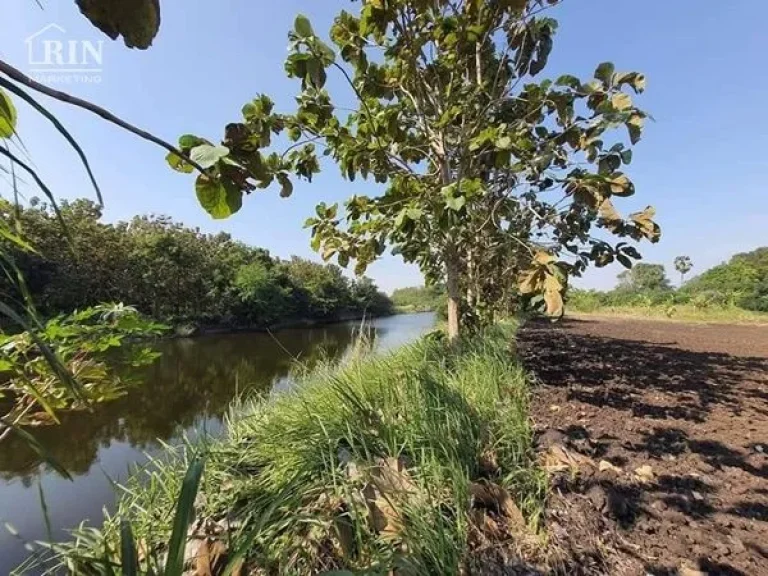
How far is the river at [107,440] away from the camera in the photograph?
3.89 m

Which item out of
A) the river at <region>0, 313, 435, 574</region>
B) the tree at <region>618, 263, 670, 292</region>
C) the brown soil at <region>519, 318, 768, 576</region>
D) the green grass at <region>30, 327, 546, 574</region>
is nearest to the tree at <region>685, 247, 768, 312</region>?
the tree at <region>618, 263, 670, 292</region>

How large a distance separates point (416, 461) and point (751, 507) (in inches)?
58.9

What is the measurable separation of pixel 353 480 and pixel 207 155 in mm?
1618

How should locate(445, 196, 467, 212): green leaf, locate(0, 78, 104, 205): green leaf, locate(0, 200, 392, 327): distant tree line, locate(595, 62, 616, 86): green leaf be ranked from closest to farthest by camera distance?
locate(0, 78, 104, 205): green leaf < locate(445, 196, 467, 212): green leaf < locate(595, 62, 616, 86): green leaf < locate(0, 200, 392, 327): distant tree line

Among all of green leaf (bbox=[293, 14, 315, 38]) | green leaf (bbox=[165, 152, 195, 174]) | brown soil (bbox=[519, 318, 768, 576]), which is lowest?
brown soil (bbox=[519, 318, 768, 576])

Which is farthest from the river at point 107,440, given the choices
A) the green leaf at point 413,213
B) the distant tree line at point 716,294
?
the distant tree line at point 716,294

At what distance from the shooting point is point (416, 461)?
79.5 inches

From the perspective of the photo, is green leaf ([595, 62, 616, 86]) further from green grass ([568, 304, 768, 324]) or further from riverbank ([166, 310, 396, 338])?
green grass ([568, 304, 768, 324])

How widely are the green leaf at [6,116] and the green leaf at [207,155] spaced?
234 mm

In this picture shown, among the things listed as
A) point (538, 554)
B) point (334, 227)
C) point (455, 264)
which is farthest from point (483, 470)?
point (334, 227)

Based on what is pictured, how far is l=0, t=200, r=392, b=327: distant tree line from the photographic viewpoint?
21.6 meters

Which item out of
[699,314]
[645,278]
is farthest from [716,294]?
[645,278]

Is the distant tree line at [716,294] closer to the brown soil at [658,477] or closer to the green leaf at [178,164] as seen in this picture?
Result: the brown soil at [658,477]

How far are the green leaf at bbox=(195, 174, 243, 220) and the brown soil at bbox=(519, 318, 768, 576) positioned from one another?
174 centimetres
